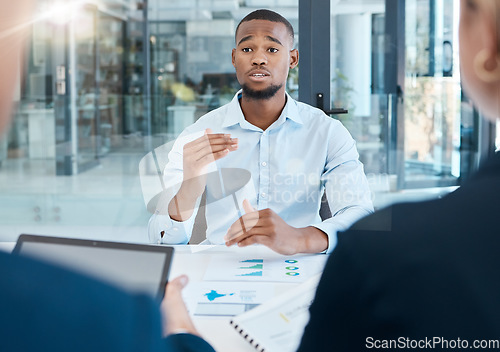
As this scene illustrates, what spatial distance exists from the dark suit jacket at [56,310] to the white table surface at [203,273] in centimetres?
3

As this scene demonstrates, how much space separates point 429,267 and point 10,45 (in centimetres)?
41

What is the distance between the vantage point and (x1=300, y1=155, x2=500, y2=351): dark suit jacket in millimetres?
444

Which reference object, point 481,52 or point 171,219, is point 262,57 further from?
point 481,52

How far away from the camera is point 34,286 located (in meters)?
0.39

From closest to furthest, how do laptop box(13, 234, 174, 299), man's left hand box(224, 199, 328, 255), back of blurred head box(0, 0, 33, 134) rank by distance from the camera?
1. back of blurred head box(0, 0, 33, 134)
2. laptop box(13, 234, 174, 299)
3. man's left hand box(224, 199, 328, 255)

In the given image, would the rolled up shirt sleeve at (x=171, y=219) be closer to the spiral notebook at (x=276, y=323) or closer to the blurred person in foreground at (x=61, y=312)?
the spiral notebook at (x=276, y=323)

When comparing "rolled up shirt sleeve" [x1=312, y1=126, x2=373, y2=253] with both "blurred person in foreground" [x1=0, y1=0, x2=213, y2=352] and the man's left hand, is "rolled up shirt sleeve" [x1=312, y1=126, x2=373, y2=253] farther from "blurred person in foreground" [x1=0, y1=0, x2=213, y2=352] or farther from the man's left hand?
"blurred person in foreground" [x1=0, y1=0, x2=213, y2=352]

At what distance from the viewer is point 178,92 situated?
3.33 m

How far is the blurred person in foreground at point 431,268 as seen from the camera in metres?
0.45

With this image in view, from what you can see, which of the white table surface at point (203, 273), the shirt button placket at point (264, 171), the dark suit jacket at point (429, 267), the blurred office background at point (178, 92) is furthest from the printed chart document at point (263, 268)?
the blurred office background at point (178, 92)

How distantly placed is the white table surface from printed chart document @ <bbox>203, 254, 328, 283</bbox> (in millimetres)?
21

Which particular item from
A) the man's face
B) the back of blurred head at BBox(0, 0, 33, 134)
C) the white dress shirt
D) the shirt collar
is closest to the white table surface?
the back of blurred head at BBox(0, 0, 33, 134)

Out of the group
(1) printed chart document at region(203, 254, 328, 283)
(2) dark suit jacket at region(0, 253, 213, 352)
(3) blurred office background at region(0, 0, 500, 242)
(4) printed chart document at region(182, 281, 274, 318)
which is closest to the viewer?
(2) dark suit jacket at region(0, 253, 213, 352)

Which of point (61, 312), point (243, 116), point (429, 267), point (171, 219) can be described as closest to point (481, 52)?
point (429, 267)
